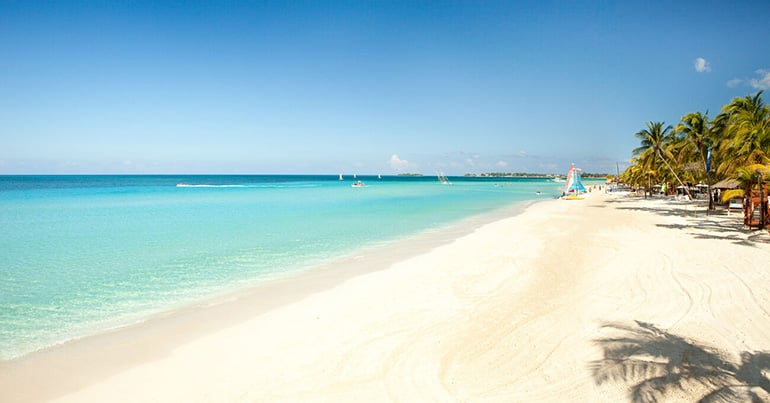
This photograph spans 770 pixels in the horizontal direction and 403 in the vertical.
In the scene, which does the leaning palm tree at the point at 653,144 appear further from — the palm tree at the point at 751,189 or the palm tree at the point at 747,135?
the palm tree at the point at 751,189

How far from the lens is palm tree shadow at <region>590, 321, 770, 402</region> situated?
353 centimetres

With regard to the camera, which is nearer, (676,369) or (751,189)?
(676,369)

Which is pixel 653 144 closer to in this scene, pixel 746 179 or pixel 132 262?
pixel 746 179

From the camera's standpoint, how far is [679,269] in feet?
26.7

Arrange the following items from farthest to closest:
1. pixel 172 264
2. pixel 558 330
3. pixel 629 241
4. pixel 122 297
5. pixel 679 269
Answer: pixel 629 241 < pixel 172 264 < pixel 679 269 < pixel 122 297 < pixel 558 330

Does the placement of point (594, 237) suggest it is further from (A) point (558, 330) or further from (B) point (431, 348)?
(B) point (431, 348)

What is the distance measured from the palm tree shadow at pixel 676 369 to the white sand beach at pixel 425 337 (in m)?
0.05

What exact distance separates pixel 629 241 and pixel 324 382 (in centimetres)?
1230

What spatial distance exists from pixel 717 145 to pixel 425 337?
3081 centimetres

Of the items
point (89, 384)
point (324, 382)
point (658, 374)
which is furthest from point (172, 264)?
point (658, 374)

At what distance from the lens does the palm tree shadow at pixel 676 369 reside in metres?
3.53

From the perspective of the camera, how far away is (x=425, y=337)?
199 inches

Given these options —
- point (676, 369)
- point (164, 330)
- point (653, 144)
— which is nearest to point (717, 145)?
point (653, 144)

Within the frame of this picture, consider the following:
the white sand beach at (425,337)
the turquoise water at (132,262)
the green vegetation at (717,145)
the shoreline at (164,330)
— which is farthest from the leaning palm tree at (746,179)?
the shoreline at (164,330)
